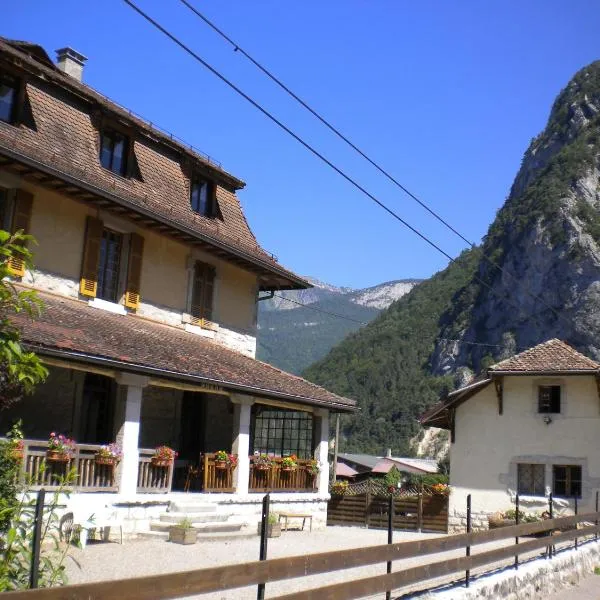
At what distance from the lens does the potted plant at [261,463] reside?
19.0 meters

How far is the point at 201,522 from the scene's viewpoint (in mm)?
15859

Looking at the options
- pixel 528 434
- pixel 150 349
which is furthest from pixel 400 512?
pixel 150 349

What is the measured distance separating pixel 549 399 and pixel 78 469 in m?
15.1

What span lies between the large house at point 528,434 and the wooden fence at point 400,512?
65 centimetres

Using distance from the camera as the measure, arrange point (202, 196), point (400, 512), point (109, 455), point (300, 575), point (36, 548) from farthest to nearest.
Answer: point (400, 512) < point (202, 196) < point (109, 455) < point (300, 575) < point (36, 548)

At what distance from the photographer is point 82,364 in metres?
13.8

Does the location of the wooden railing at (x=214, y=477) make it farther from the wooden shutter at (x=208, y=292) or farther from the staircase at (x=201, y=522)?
the wooden shutter at (x=208, y=292)

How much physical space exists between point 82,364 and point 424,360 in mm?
116761

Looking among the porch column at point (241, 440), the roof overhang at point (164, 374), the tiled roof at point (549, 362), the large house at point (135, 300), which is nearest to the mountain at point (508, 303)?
the tiled roof at point (549, 362)

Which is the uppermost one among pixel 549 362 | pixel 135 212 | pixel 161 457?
pixel 135 212

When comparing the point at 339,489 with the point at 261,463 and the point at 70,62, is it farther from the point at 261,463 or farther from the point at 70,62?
the point at 70,62

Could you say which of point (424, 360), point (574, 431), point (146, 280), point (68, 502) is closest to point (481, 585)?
point (68, 502)

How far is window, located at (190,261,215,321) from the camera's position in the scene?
2030 cm

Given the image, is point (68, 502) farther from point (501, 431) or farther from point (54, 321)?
point (501, 431)
